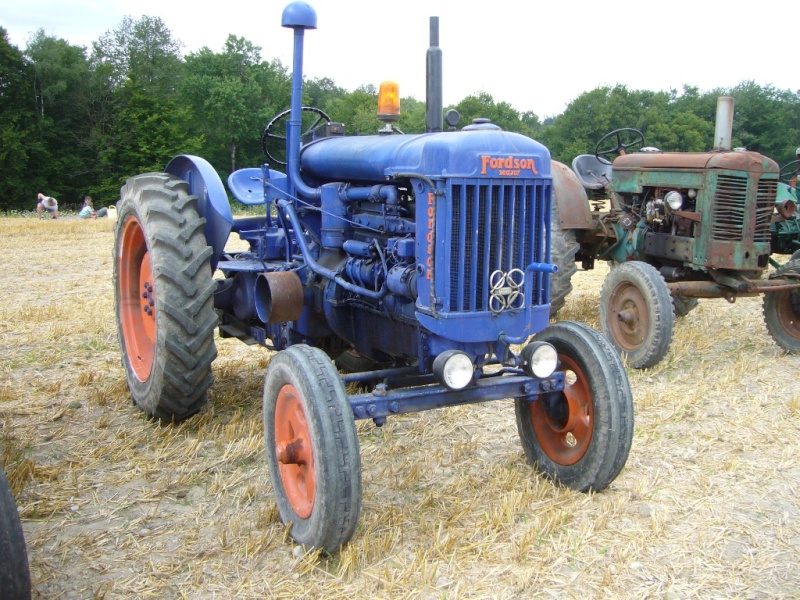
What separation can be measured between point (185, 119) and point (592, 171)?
30.5 m

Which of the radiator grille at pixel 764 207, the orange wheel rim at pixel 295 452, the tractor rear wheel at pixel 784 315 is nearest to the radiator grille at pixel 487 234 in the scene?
the orange wheel rim at pixel 295 452

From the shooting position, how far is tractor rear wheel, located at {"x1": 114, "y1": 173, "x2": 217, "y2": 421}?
11.9ft

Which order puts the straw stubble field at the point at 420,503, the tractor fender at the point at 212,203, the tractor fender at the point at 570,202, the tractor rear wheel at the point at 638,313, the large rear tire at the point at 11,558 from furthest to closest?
the tractor fender at the point at 570,202 → the tractor rear wheel at the point at 638,313 → the tractor fender at the point at 212,203 → the straw stubble field at the point at 420,503 → the large rear tire at the point at 11,558

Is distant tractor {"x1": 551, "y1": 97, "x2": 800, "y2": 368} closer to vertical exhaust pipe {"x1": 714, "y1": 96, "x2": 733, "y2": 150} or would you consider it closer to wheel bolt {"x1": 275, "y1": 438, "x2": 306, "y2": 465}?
vertical exhaust pipe {"x1": 714, "y1": 96, "x2": 733, "y2": 150}

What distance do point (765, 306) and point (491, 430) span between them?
298 cm

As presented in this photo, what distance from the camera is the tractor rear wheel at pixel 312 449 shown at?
2561mm

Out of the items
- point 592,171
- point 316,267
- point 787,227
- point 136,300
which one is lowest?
point 136,300

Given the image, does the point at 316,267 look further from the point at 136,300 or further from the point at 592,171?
the point at 592,171

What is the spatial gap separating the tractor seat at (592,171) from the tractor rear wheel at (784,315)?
192 cm

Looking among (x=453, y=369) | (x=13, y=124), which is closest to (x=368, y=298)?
(x=453, y=369)

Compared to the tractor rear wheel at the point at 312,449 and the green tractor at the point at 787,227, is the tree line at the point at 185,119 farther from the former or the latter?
the tractor rear wheel at the point at 312,449

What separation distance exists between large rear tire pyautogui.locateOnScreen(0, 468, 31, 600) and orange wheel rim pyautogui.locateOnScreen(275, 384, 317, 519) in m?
0.94

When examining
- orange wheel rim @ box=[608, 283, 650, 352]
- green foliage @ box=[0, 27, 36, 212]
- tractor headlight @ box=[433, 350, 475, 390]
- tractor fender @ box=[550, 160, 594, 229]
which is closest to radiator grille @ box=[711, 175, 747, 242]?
orange wheel rim @ box=[608, 283, 650, 352]

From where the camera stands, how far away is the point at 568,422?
10.5 ft
